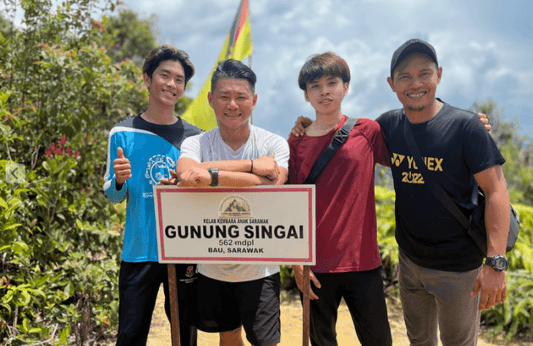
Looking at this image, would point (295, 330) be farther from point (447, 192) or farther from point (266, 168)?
point (266, 168)

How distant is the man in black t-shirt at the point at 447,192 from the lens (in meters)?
2.14

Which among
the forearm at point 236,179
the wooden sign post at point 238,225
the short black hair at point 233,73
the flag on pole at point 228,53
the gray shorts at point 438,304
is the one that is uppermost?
the flag on pole at point 228,53

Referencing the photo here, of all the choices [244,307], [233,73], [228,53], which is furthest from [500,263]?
[228,53]

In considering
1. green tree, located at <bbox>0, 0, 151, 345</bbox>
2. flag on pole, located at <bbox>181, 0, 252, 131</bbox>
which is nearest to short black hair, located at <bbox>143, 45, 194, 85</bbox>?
green tree, located at <bbox>0, 0, 151, 345</bbox>

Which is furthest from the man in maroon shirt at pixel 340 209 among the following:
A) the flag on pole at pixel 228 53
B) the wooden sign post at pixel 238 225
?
the flag on pole at pixel 228 53

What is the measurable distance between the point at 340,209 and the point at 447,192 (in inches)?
23.8

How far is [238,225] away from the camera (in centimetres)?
201

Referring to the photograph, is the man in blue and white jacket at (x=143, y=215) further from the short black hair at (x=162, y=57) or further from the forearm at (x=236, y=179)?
the forearm at (x=236, y=179)

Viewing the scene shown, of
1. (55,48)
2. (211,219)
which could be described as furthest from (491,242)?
(55,48)

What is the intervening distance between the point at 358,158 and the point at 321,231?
47 cm

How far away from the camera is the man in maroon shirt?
90.2 inches

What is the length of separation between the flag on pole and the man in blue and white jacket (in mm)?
1506

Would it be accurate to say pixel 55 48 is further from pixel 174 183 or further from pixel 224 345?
pixel 224 345

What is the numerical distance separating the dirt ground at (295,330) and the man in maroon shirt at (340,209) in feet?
5.49
